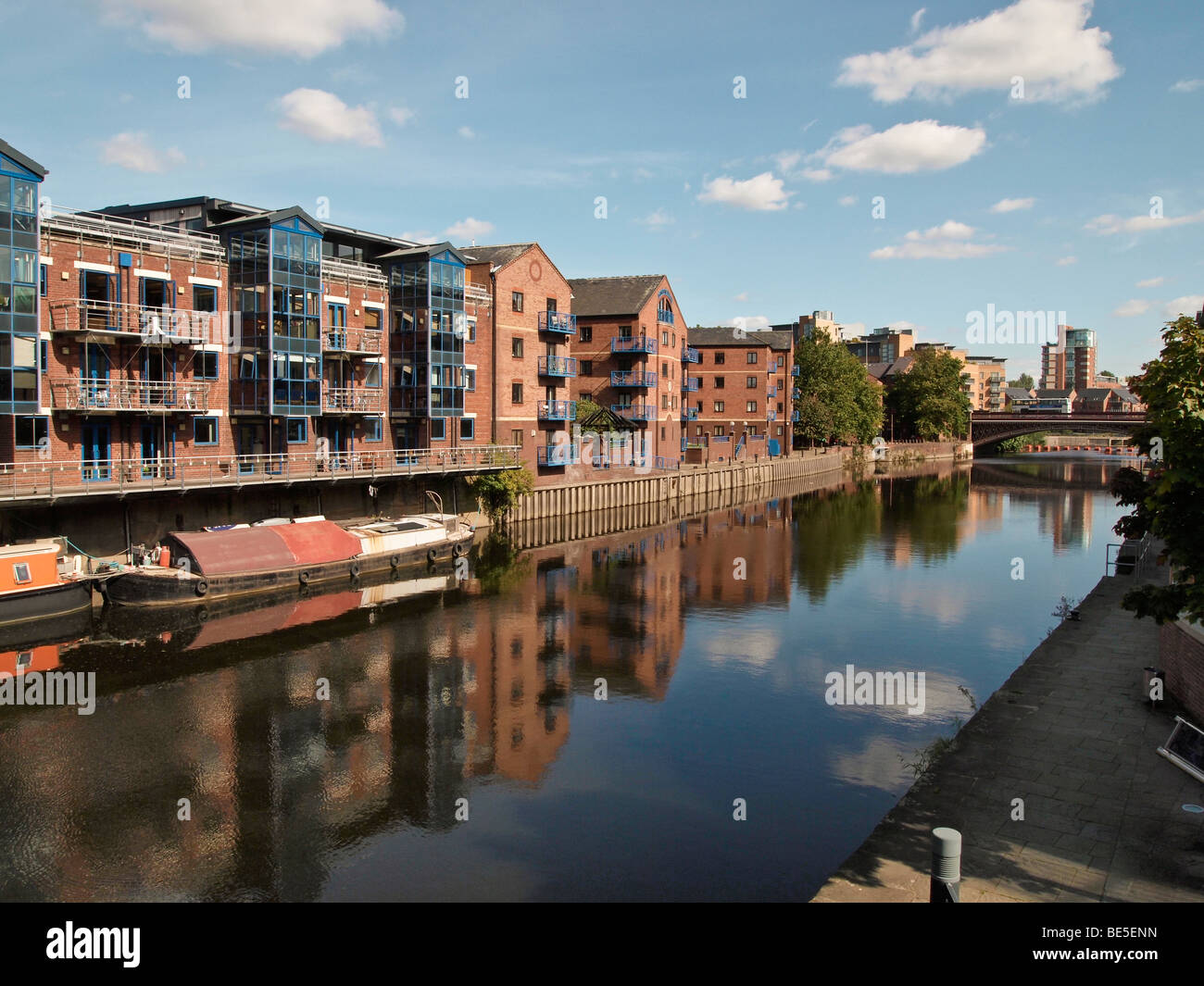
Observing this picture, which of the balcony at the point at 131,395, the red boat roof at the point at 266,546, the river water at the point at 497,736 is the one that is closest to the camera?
the river water at the point at 497,736

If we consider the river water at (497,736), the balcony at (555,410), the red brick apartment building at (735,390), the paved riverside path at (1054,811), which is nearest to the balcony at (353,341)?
the river water at (497,736)

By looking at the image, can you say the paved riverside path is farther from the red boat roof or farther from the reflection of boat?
the red boat roof

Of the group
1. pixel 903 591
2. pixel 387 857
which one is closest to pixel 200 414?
pixel 387 857

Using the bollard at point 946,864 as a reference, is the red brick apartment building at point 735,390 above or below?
above

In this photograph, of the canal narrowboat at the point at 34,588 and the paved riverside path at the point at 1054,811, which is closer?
the paved riverside path at the point at 1054,811

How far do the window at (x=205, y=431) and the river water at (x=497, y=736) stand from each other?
354 inches

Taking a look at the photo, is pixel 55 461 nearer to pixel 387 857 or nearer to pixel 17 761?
pixel 17 761

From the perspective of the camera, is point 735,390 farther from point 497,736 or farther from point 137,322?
point 497,736

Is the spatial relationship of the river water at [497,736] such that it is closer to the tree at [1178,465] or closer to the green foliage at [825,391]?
the tree at [1178,465]

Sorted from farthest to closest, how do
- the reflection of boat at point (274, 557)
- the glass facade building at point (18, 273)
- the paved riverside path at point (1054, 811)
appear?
1. the reflection of boat at point (274, 557)
2. the glass facade building at point (18, 273)
3. the paved riverside path at point (1054, 811)

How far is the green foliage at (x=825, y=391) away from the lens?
106812 mm

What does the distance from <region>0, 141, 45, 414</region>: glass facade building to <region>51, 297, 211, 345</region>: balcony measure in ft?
7.09

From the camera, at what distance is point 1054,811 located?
1348 cm

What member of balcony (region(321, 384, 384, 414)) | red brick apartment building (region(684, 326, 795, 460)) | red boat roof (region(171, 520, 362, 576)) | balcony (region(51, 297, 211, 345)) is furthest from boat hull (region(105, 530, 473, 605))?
red brick apartment building (region(684, 326, 795, 460))
